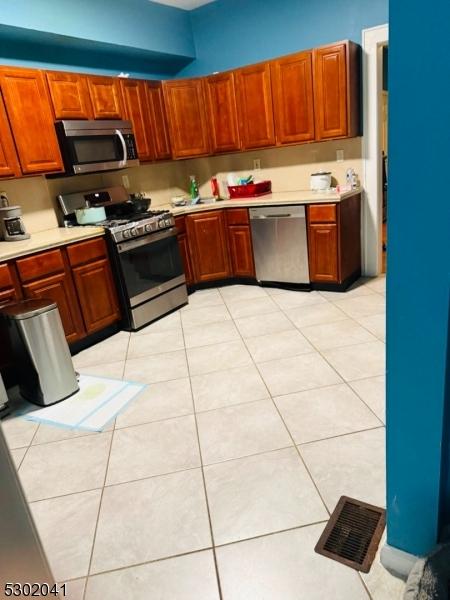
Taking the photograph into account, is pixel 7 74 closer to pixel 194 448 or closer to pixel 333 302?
pixel 194 448

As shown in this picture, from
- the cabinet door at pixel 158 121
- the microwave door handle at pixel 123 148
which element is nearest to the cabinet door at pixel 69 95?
the microwave door handle at pixel 123 148

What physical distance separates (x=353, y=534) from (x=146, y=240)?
2.70 meters

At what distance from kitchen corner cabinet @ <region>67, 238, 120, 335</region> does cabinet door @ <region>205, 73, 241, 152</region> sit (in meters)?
1.80

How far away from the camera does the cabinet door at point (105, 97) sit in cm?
342

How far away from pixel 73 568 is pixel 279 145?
3663 mm

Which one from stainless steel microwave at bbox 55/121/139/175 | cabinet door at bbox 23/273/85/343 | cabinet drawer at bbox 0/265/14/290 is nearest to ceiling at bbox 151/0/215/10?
stainless steel microwave at bbox 55/121/139/175

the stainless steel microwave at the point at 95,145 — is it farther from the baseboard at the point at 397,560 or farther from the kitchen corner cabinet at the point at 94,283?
the baseboard at the point at 397,560

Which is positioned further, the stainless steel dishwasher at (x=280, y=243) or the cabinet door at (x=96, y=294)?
the stainless steel dishwasher at (x=280, y=243)

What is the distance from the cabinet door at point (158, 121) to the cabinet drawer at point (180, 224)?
0.70m

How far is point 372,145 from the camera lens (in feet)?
12.1

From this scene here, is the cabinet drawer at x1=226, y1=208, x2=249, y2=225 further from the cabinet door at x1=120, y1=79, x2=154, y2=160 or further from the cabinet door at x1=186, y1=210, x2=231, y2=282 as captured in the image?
the cabinet door at x1=120, y1=79, x2=154, y2=160

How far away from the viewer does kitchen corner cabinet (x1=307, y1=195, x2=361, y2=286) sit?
353 centimetres

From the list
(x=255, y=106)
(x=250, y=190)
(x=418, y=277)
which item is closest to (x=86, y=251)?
(x=250, y=190)

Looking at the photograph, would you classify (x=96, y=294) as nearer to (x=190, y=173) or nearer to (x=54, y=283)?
(x=54, y=283)
